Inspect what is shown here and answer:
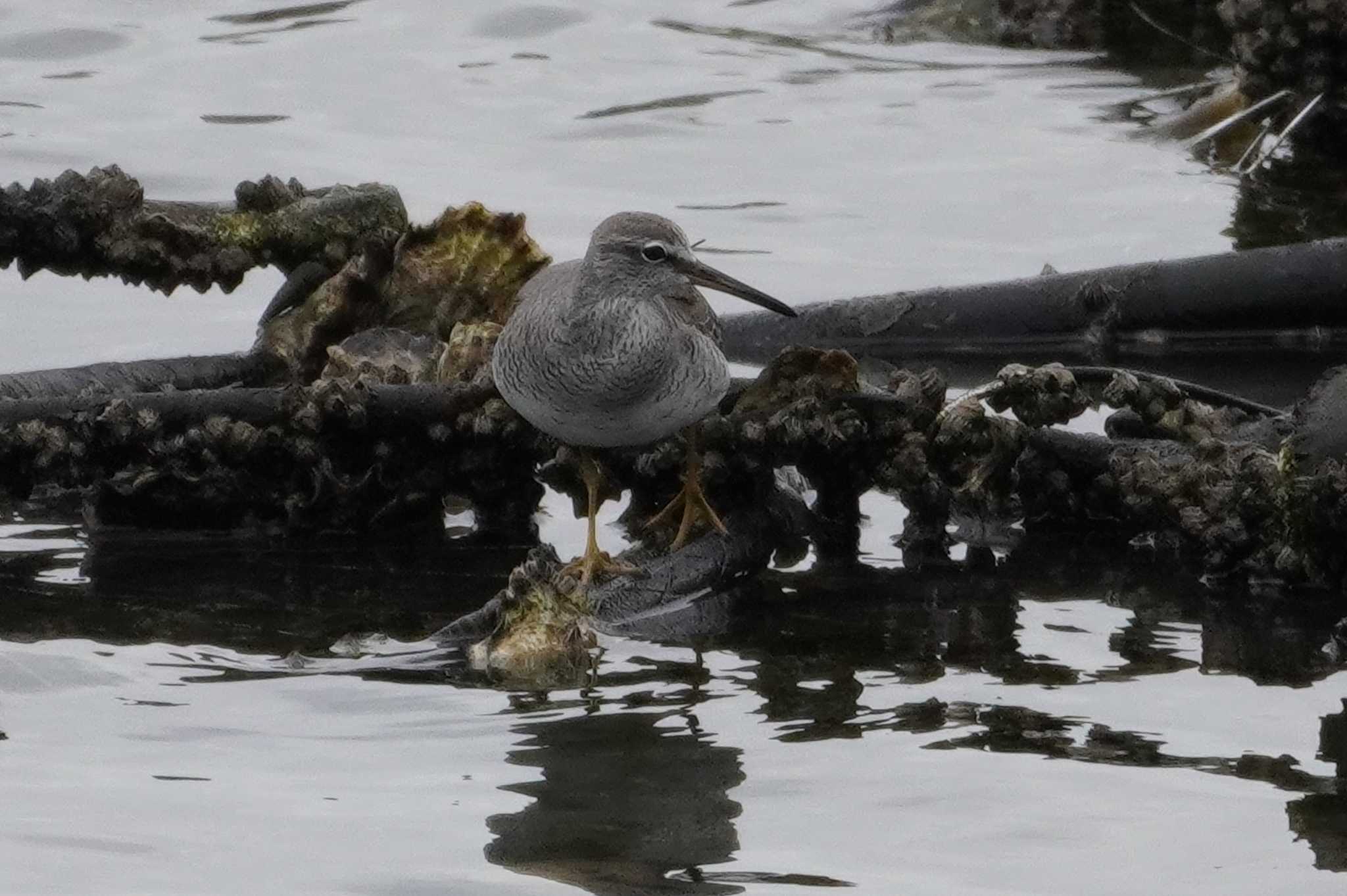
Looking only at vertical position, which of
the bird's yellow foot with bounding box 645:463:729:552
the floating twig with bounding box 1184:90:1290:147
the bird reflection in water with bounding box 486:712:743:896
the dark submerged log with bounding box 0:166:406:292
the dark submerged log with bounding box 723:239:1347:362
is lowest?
the bird reflection in water with bounding box 486:712:743:896

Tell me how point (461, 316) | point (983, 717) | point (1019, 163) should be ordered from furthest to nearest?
point (1019, 163) < point (461, 316) < point (983, 717)

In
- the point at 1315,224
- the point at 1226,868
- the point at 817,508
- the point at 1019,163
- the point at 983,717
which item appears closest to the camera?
the point at 1226,868

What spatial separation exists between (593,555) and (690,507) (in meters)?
0.31

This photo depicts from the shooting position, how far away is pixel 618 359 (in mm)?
6148

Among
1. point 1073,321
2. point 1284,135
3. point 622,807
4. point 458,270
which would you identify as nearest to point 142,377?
point 458,270

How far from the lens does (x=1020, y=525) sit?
6.46 m

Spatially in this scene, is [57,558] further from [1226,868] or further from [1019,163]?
[1019,163]

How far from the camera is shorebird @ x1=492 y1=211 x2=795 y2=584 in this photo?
6.02 metres

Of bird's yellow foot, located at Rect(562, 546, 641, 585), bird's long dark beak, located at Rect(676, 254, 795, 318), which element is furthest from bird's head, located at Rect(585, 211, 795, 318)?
bird's yellow foot, located at Rect(562, 546, 641, 585)

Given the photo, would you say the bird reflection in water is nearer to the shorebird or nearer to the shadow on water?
the shadow on water

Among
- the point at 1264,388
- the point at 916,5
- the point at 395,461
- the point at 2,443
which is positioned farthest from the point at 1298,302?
the point at 916,5

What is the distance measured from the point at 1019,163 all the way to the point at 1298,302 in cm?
264

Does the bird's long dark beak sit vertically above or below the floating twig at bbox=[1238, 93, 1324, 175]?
below

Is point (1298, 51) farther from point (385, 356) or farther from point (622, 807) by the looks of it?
point (622, 807)
